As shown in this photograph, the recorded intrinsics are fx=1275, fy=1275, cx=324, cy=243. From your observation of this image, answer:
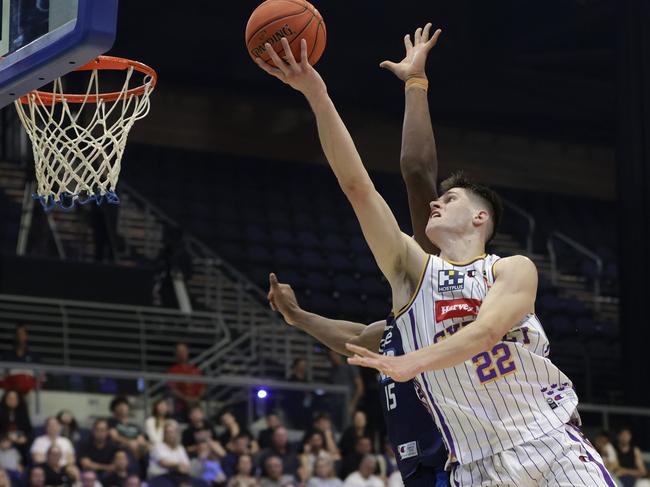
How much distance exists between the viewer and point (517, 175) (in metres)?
24.0

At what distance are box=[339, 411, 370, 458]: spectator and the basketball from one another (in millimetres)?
8236

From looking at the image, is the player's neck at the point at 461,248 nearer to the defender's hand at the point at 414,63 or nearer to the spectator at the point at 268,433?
the defender's hand at the point at 414,63

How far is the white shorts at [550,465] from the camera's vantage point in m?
4.27

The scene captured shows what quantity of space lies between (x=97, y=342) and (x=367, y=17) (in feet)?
26.5

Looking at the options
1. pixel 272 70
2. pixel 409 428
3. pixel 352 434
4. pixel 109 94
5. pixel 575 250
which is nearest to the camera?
pixel 272 70

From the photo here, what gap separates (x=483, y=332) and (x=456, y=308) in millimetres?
378

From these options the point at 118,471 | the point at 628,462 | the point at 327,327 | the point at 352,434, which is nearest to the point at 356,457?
the point at 352,434

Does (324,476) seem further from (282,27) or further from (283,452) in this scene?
(282,27)

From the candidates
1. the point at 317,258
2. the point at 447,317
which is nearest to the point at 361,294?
the point at 317,258

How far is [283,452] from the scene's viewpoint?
12.4m

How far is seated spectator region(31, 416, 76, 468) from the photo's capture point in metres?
10.9

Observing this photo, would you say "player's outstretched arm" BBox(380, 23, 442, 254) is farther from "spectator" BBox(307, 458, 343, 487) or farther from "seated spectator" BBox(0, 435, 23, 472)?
"spectator" BBox(307, 458, 343, 487)

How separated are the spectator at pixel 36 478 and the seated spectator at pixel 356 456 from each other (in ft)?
10.3

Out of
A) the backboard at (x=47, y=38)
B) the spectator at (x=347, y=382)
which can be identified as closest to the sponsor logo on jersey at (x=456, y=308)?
the backboard at (x=47, y=38)
